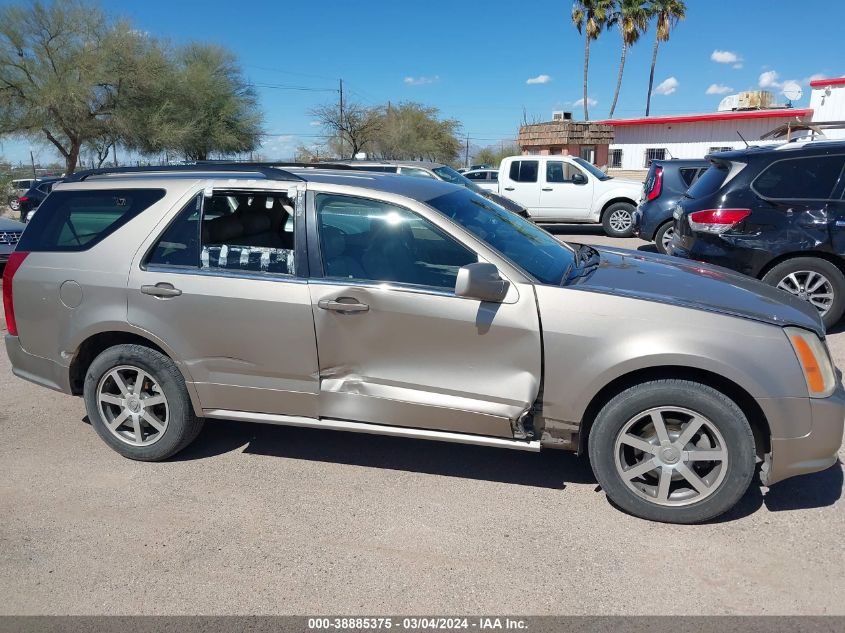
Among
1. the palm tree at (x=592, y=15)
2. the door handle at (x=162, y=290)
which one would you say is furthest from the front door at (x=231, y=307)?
the palm tree at (x=592, y=15)

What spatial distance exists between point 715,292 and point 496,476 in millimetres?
1624

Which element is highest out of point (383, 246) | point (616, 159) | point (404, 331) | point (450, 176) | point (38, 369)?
point (616, 159)

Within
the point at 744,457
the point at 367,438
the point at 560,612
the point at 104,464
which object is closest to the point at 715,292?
the point at 744,457

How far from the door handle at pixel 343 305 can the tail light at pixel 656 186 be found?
9171 mm

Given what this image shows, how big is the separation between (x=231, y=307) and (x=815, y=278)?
Answer: 18.3 ft

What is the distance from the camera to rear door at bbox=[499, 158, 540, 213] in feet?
Result: 49.8

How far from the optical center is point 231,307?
12.5ft

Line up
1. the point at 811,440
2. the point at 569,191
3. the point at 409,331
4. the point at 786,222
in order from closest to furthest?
the point at 811,440 < the point at 409,331 < the point at 786,222 < the point at 569,191

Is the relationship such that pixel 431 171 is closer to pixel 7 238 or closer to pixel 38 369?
pixel 7 238

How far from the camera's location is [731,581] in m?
2.96

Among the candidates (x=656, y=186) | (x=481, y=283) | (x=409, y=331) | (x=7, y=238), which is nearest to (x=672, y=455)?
(x=481, y=283)

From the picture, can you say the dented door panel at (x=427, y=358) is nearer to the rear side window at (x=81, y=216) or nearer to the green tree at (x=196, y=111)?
the rear side window at (x=81, y=216)

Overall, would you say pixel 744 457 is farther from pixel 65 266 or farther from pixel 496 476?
pixel 65 266

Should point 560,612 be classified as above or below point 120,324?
below
